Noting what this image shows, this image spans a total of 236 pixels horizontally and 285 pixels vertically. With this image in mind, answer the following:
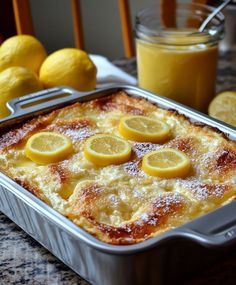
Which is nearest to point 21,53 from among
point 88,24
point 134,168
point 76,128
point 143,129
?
point 76,128

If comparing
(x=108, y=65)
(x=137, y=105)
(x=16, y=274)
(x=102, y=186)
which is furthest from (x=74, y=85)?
(x=16, y=274)

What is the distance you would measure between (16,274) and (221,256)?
0.34 metres

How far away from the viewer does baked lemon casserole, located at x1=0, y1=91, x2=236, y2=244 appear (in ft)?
3.06

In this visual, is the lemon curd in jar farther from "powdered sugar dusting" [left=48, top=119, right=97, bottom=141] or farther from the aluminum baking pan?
the aluminum baking pan

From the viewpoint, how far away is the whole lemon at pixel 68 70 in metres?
1.43

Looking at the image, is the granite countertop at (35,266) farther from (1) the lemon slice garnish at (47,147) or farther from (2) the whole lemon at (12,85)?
(2) the whole lemon at (12,85)

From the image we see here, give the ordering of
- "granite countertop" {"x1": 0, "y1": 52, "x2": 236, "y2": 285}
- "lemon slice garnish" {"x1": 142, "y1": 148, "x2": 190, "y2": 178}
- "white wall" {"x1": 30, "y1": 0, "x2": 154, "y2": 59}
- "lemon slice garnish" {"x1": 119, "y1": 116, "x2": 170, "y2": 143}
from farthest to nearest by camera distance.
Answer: "white wall" {"x1": 30, "y1": 0, "x2": 154, "y2": 59}
"lemon slice garnish" {"x1": 119, "y1": 116, "x2": 170, "y2": 143}
"lemon slice garnish" {"x1": 142, "y1": 148, "x2": 190, "y2": 178}
"granite countertop" {"x1": 0, "y1": 52, "x2": 236, "y2": 285}

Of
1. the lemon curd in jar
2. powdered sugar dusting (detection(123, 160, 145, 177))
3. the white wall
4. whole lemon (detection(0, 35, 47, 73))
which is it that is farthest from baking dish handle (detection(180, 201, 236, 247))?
the white wall

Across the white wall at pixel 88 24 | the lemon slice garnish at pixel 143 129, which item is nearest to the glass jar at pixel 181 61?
the lemon slice garnish at pixel 143 129

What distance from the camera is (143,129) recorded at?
1.18m

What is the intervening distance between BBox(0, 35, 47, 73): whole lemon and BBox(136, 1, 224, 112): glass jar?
0.88ft

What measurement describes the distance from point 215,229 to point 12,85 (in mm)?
697

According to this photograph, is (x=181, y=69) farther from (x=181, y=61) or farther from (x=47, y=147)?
(x=47, y=147)

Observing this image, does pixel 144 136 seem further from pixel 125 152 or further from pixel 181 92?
pixel 181 92
